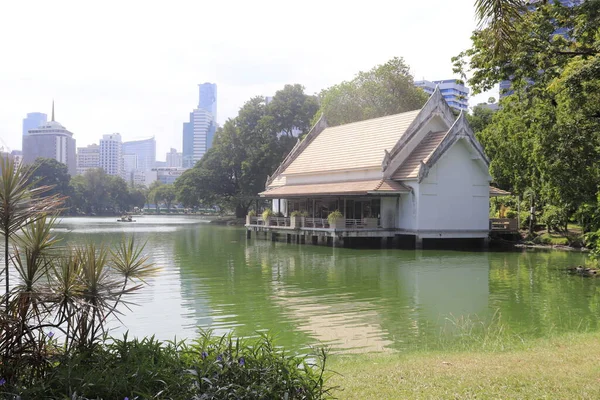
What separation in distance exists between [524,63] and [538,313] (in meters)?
7.59

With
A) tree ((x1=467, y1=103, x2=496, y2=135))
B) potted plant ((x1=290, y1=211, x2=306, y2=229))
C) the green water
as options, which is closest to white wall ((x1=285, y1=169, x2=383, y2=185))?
potted plant ((x1=290, y1=211, x2=306, y2=229))

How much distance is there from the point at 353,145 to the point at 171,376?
3448 centimetres

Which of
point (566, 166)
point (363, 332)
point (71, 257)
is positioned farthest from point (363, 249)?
point (71, 257)

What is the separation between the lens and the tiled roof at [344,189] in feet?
107

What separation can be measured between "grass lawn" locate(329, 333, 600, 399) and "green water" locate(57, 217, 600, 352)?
170 cm

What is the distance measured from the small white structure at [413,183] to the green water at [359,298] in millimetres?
6168

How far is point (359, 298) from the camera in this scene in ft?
49.4

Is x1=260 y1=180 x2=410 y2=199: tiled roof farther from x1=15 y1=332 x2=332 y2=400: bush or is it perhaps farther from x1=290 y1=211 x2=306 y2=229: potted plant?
x1=15 y1=332 x2=332 y2=400: bush

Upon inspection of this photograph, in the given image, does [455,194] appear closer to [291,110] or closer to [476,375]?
[476,375]

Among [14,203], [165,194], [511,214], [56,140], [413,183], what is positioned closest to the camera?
[14,203]

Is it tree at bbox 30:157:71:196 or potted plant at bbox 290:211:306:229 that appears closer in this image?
potted plant at bbox 290:211:306:229

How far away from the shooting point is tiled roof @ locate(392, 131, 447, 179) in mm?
32812

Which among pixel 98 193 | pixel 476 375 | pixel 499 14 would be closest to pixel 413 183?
pixel 499 14

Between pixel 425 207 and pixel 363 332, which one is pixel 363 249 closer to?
pixel 425 207
